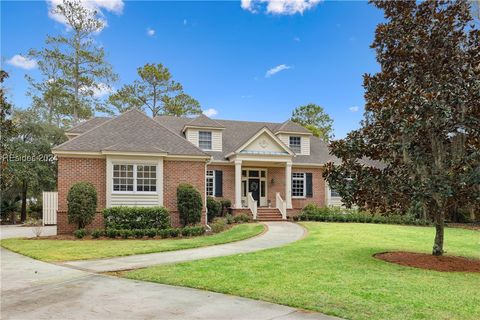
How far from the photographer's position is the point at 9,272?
28.3ft

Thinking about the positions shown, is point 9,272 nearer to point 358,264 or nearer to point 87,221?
point 87,221

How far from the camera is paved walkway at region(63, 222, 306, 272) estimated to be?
9344 mm

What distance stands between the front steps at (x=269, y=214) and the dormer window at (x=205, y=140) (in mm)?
5415

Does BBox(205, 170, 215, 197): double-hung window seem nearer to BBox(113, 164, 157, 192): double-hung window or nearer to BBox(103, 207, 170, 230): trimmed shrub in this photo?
BBox(113, 164, 157, 192): double-hung window

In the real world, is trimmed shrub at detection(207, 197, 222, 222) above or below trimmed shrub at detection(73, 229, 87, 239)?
above

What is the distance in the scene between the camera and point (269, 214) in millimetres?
23344

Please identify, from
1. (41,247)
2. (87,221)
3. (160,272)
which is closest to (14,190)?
(87,221)

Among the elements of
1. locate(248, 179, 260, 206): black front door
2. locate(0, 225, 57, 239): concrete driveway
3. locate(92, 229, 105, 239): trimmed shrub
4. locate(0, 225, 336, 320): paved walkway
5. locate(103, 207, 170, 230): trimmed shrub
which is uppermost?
locate(248, 179, 260, 206): black front door

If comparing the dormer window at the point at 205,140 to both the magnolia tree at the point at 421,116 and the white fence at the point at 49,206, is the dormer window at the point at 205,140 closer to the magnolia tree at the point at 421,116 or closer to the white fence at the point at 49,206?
the white fence at the point at 49,206

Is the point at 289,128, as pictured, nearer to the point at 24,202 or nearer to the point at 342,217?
A: the point at 342,217

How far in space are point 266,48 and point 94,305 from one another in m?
20.3

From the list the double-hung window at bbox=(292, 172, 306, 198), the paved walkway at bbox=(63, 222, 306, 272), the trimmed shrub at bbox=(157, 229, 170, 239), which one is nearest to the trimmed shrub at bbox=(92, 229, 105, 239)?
the trimmed shrub at bbox=(157, 229, 170, 239)

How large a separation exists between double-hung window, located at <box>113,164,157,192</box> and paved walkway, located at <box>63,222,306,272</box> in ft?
18.6

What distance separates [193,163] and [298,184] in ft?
33.3
